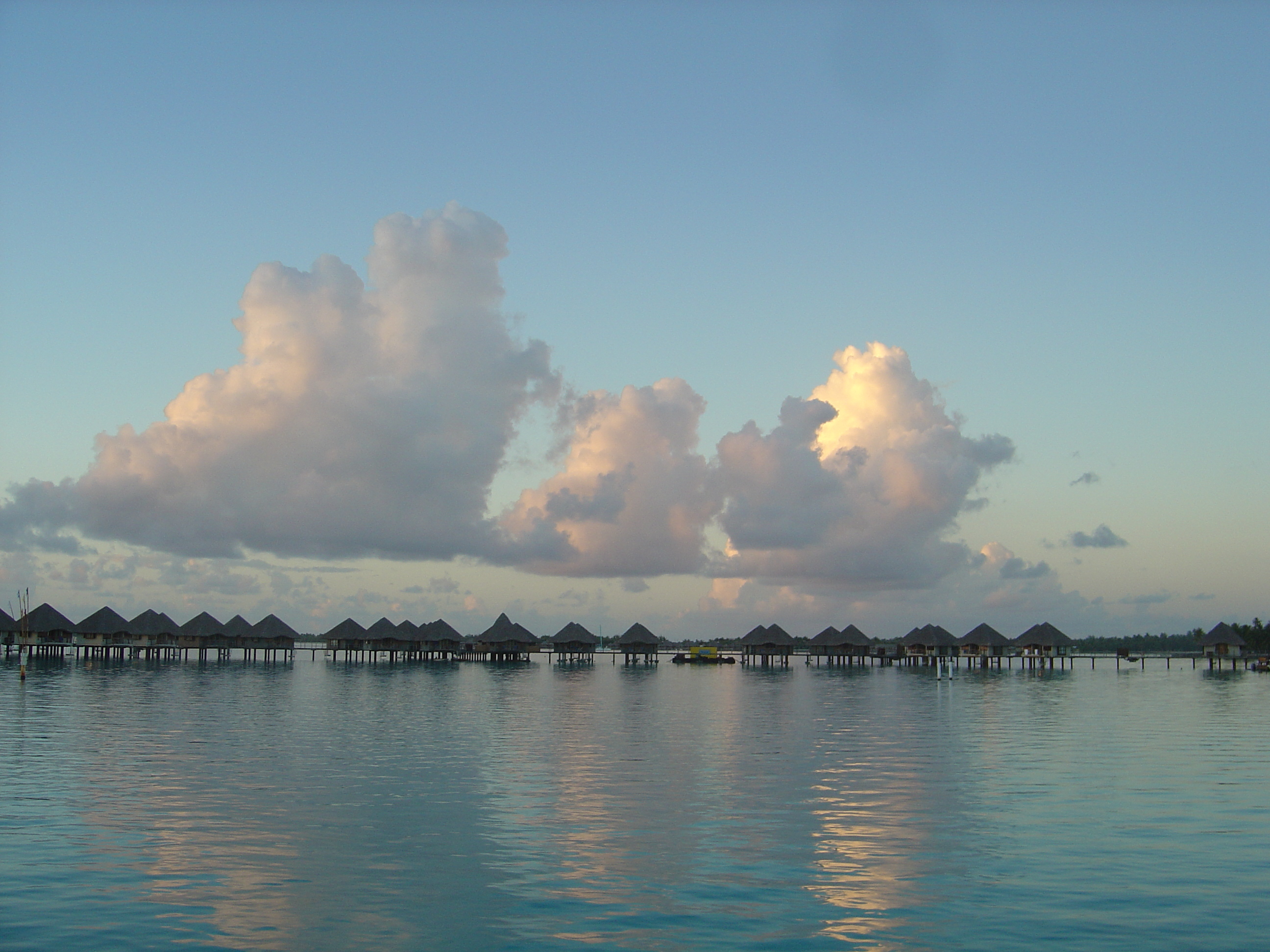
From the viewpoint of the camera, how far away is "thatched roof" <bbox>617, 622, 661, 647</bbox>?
118 m

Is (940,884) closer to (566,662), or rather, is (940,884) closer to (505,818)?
(505,818)

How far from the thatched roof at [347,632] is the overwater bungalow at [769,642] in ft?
151

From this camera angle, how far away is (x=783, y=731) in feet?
134

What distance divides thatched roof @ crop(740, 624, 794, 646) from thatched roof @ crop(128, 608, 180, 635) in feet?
215

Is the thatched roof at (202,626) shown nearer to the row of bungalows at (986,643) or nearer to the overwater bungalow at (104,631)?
the overwater bungalow at (104,631)

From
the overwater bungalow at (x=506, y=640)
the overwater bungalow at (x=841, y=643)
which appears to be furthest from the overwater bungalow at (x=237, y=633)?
the overwater bungalow at (x=841, y=643)

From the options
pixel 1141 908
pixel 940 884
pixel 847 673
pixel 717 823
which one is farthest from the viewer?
pixel 847 673

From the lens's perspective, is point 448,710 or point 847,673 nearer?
point 448,710

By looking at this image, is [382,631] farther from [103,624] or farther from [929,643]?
[929,643]

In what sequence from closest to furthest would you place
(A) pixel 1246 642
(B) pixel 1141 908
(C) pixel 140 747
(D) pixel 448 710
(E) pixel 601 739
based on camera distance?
(B) pixel 1141 908 → (C) pixel 140 747 → (E) pixel 601 739 → (D) pixel 448 710 → (A) pixel 1246 642

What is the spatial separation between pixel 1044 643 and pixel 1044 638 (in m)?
0.71

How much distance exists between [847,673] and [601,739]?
235 ft

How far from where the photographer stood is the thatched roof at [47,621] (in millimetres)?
99438

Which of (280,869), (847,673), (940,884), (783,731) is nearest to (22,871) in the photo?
(280,869)
